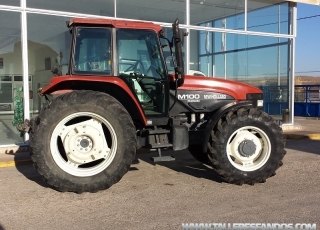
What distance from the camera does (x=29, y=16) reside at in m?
8.86

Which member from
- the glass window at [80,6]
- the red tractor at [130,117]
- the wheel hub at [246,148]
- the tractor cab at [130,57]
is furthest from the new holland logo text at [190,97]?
the glass window at [80,6]

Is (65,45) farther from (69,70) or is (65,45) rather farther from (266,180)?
(266,180)

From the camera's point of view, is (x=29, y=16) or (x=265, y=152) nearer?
(x=265, y=152)

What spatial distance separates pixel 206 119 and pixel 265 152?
111cm

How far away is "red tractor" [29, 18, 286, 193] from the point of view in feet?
17.3

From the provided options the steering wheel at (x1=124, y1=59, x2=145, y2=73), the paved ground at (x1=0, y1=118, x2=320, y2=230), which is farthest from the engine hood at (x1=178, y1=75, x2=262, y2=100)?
the paved ground at (x1=0, y1=118, x2=320, y2=230)

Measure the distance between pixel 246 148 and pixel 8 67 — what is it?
606 centimetres

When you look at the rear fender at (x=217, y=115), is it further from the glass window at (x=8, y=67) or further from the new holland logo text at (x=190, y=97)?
the glass window at (x=8, y=67)

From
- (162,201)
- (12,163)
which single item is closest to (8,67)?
(12,163)

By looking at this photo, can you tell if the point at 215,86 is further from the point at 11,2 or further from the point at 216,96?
the point at 11,2

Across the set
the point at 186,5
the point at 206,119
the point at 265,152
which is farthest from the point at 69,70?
the point at 186,5

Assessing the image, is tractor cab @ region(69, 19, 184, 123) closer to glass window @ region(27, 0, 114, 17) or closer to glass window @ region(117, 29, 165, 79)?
glass window @ region(117, 29, 165, 79)

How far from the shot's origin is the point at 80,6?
9.73 meters

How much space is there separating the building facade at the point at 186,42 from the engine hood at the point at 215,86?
542 millimetres
